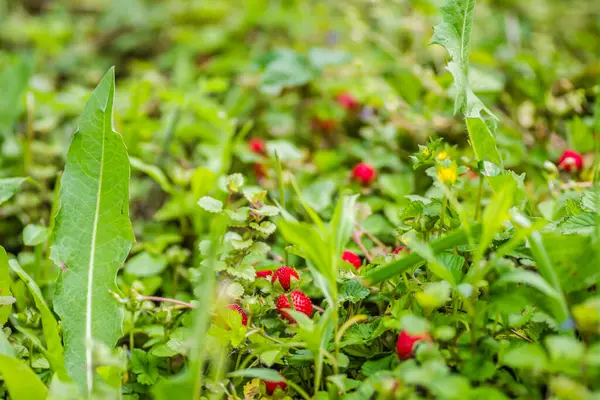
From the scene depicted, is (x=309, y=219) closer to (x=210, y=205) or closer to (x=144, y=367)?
(x=210, y=205)

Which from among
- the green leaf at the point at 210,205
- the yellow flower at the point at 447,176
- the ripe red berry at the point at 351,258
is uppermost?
the yellow flower at the point at 447,176

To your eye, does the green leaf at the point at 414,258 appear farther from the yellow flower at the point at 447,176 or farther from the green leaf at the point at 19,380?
the green leaf at the point at 19,380

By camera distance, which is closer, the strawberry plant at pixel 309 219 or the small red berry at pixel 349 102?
the strawberry plant at pixel 309 219

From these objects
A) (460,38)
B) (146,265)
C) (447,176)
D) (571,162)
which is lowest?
(146,265)

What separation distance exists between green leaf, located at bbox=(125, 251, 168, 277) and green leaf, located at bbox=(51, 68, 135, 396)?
194 millimetres

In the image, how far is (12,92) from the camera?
1570mm

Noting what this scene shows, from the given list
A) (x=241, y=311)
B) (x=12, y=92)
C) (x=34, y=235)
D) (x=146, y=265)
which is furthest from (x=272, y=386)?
(x=12, y=92)

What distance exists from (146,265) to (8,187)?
0.31m

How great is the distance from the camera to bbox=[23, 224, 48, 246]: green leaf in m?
1.07

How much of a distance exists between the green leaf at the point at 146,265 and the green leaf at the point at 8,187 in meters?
0.26

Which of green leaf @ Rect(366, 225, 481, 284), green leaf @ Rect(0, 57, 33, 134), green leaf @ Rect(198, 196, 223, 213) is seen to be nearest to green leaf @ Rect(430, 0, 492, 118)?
green leaf @ Rect(366, 225, 481, 284)

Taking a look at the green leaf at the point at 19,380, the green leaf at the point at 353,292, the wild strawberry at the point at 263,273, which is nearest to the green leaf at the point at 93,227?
the green leaf at the point at 19,380

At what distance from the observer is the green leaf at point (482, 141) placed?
3.12 feet

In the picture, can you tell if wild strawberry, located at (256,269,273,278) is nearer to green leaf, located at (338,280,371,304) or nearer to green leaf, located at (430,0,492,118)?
green leaf, located at (338,280,371,304)
